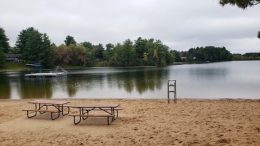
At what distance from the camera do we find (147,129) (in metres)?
9.08

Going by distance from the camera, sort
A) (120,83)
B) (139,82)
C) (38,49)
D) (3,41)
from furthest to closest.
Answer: (38,49), (3,41), (139,82), (120,83)

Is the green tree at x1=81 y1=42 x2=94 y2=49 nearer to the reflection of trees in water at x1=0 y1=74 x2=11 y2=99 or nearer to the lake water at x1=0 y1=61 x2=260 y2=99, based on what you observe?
the lake water at x1=0 y1=61 x2=260 y2=99

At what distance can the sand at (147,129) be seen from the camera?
7.83m

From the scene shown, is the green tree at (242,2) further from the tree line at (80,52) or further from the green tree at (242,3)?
the tree line at (80,52)

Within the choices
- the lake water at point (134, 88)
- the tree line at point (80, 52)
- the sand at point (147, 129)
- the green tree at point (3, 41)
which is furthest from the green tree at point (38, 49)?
the sand at point (147, 129)

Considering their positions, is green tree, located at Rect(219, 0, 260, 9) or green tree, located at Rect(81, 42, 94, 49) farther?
green tree, located at Rect(81, 42, 94, 49)

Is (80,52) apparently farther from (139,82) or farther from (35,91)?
(35,91)

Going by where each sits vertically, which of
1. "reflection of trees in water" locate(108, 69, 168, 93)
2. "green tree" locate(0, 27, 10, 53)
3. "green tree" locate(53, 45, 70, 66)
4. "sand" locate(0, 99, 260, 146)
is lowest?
"reflection of trees in water" locate(108, 69, 168, 93)

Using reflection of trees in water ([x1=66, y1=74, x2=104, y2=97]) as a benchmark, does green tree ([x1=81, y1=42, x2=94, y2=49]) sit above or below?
above

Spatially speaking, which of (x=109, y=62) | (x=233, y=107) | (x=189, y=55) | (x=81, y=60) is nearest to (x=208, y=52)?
(x=189, y=55)

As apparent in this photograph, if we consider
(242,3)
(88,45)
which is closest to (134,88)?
(242,3)

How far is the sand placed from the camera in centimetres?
783

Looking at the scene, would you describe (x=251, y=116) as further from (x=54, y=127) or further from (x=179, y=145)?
(x=54, y=127)

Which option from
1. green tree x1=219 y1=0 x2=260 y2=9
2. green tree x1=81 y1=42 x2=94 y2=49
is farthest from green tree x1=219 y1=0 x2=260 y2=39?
green tree x1=81 y1=42 x2=94 y2=49
